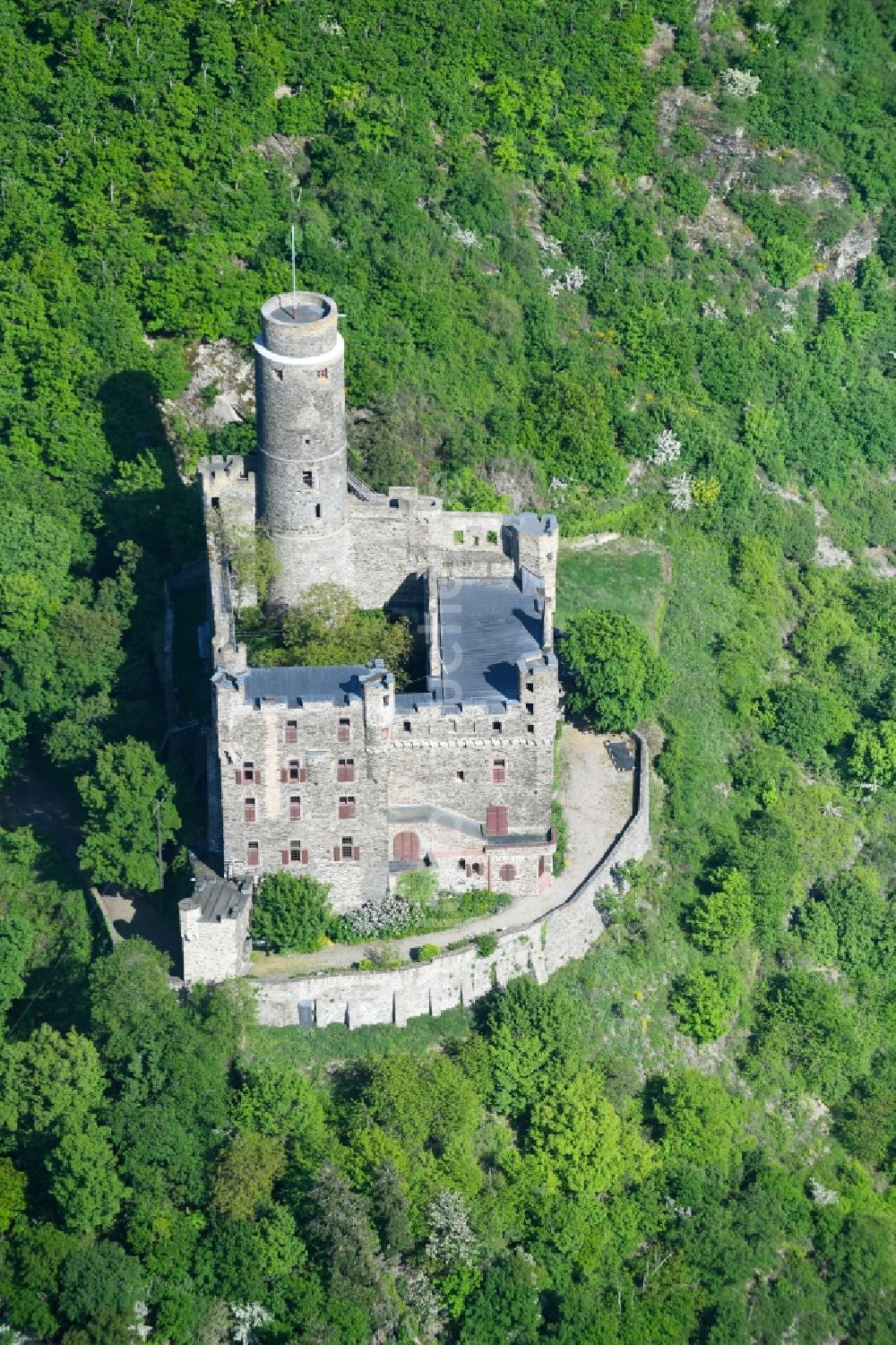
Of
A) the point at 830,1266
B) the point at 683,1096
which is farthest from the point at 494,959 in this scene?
→ the point at 830,1266

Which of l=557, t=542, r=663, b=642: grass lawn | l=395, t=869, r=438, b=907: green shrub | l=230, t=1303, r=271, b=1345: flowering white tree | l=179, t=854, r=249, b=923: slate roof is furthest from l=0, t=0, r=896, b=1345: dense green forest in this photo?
l=395, t=869, r=438, b=907: green shrub

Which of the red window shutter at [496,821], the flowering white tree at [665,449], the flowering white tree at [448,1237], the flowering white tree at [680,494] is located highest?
the flowering white tree at [665,449]

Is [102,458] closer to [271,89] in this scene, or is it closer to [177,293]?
[177,293]

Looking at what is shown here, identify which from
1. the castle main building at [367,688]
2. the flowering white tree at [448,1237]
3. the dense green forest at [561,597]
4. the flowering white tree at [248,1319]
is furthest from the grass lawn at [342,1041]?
the flowering white tree at [248,1319]


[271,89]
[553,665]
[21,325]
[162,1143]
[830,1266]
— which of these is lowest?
[830,1266]

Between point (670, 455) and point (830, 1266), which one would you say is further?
point (670, 455)

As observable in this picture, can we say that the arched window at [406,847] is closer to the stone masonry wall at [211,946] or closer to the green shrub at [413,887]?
the green shrub at [413,887]
